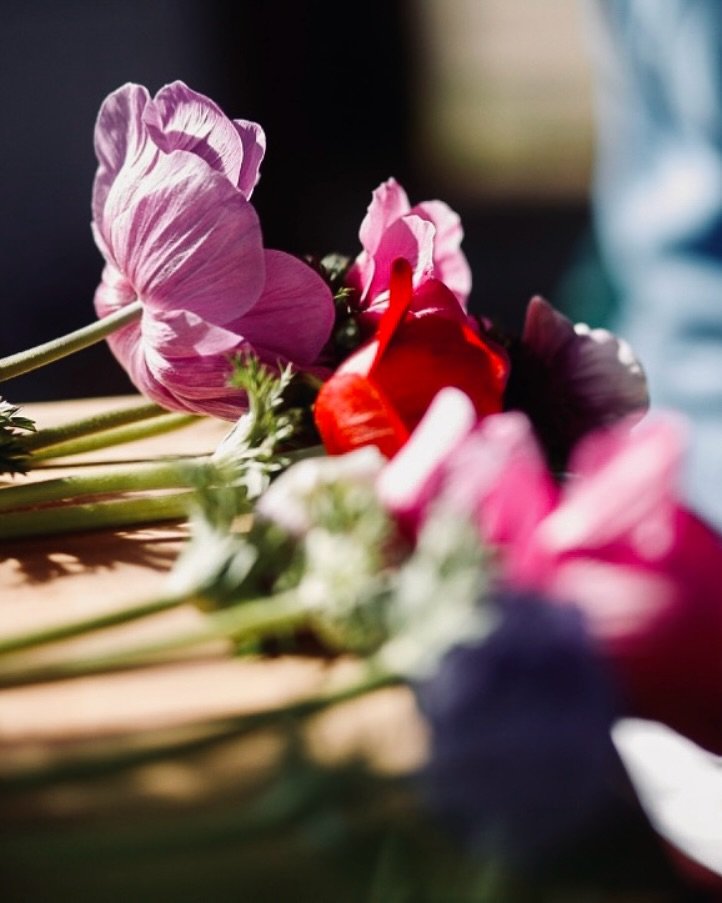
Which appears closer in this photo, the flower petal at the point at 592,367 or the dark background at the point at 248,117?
the flower petal at the point at 592,367

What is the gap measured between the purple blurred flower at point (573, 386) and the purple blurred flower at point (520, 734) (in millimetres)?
164

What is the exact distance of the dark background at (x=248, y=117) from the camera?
237 centimetres


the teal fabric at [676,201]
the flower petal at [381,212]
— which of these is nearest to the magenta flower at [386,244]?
the flower petal at [381,212]

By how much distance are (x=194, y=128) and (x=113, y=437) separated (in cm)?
14

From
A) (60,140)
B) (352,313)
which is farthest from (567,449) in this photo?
(60,140)

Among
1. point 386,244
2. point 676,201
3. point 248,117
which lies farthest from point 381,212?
point 248,117

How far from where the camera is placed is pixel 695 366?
1.14 m

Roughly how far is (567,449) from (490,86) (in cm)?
333

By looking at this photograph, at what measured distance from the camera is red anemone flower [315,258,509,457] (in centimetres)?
36

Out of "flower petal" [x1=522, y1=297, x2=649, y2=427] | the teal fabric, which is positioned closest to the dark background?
the teal fabric

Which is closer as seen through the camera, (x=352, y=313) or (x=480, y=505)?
(x=480, y=505)

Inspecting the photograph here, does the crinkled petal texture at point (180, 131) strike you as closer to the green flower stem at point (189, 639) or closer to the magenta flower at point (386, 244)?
the magenta flower at point (386, 244)

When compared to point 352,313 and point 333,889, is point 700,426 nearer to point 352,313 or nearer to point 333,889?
point 352,313

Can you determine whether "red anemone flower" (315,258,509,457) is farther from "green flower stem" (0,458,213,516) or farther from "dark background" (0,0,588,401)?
"dark background" (0,0,588,401)
